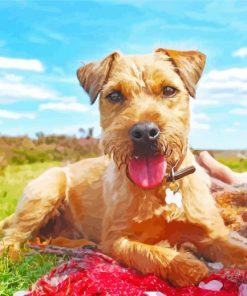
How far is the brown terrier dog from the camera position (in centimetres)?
385

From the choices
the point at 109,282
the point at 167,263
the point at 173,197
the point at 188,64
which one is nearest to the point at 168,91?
the point at 188,64

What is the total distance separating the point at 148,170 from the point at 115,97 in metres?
0.59

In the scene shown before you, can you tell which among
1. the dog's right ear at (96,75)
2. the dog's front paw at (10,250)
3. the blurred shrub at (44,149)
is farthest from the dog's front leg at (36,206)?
the blurred shrub at (44,149)

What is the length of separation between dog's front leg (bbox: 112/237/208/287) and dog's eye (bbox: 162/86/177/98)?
3.56 ft

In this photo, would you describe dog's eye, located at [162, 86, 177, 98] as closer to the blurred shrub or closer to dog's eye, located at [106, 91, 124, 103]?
dog's eye, located at [106, 91, 124, 103]

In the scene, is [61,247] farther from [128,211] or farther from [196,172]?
[196,172]

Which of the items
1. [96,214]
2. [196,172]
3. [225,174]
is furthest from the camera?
[225,174]

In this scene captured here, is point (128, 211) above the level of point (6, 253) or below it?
above

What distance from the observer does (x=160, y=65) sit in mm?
4203

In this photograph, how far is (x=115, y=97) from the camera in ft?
13.7

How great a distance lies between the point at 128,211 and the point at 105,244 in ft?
1.06

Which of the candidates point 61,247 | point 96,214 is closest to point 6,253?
point 61,247

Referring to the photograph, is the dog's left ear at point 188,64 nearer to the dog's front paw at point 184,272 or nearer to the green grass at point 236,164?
the dog's front paw at point 184,272

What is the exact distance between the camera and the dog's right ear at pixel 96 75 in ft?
14.1
